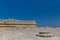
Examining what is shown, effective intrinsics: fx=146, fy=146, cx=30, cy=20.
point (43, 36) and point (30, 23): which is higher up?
point (30, 23)

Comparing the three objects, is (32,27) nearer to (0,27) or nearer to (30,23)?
(30,23)

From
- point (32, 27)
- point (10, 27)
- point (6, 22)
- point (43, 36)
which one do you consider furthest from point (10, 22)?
point (43, 36)

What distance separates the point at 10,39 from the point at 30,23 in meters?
9.16

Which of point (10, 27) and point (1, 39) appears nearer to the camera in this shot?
Result: point (1, 39)

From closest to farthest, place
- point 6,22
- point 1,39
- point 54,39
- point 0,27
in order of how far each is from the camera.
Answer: point 1,39
point 54,39
point 0,27
point 6,22

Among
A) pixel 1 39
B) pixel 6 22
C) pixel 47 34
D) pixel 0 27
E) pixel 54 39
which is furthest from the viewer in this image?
pixel 6 22

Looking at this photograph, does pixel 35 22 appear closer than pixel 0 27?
No

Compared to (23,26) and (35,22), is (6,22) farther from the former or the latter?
(35,22)

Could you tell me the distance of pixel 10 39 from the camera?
31.9 ft

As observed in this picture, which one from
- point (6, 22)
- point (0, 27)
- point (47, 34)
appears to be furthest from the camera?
point (6, 22)

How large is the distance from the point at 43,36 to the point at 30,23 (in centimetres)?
795

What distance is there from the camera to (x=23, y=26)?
18.4m

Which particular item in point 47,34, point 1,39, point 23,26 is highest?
point 23,26

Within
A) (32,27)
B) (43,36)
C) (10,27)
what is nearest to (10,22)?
(10,27)
